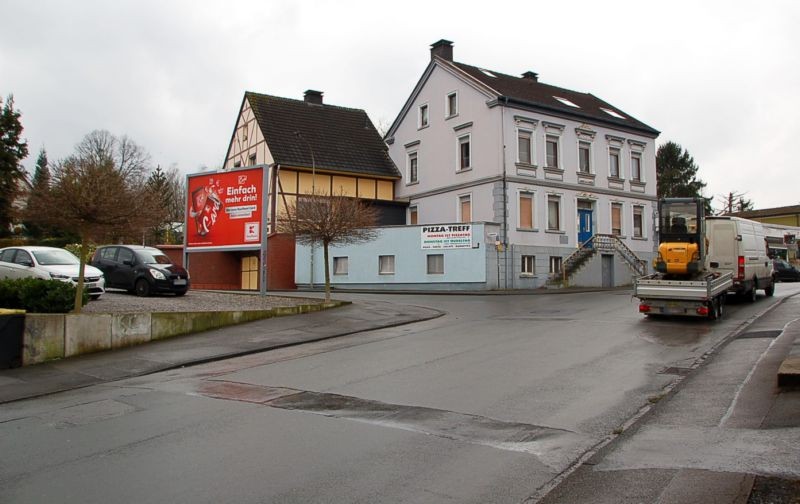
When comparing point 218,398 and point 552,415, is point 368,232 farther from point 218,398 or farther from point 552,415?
point 552,415

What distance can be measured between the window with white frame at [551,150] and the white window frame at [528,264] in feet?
18.2

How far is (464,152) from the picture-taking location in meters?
36.6

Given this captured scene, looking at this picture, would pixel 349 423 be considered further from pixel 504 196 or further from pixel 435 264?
pixel 504 196

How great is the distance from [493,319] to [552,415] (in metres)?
10.8

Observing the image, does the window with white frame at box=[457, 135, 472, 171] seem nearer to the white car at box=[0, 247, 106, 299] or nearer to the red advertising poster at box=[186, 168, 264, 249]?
the red advertising poster at box=[186, 168, 264, 249]

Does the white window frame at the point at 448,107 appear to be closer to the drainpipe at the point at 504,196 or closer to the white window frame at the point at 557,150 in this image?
the drainpipe at the point at 504,196

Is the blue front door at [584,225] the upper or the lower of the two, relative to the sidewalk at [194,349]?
upper

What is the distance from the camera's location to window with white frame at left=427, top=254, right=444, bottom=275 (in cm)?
3222

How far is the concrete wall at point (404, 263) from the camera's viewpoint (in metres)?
31.2

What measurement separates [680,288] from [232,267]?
26.5 metres

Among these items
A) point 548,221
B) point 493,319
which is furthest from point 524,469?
point 548,221

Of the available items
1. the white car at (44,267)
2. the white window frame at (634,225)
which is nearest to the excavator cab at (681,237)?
the white car at (44,267)

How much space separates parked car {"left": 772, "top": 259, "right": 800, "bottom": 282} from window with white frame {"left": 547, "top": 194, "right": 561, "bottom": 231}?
56.1 feet

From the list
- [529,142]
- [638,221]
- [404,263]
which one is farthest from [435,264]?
[638,221]
